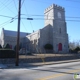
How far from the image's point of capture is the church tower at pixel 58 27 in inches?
1876

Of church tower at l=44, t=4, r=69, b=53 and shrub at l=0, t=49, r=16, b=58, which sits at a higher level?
church tower at l=44, t=4, r=69, b=53

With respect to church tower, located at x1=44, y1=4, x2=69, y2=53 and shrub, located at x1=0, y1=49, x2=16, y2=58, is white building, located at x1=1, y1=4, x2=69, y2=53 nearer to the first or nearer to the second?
church tower, located at x1=44, y1=4, x2=69, y2=53

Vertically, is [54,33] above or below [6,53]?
above

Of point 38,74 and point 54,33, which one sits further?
point 54,33

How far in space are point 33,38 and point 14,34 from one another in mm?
12789

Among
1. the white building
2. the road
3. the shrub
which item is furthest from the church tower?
the road

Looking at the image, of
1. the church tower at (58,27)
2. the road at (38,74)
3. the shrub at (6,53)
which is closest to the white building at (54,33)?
the church tower at (58,27)

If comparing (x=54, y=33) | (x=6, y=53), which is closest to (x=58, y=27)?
(x=54, y=33)

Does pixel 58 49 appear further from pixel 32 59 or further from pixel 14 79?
pixel 14 79

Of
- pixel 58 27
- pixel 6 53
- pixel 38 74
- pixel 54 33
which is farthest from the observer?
pixel 58 27

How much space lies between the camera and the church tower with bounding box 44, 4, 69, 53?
47656 mm

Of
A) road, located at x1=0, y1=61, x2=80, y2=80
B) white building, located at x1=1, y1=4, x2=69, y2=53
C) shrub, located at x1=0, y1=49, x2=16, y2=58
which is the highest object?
white building, located at x1=1, y1=4, x2=69, y2=53

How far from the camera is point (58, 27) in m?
49.0

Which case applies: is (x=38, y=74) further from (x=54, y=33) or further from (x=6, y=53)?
(x=54, y=33)
